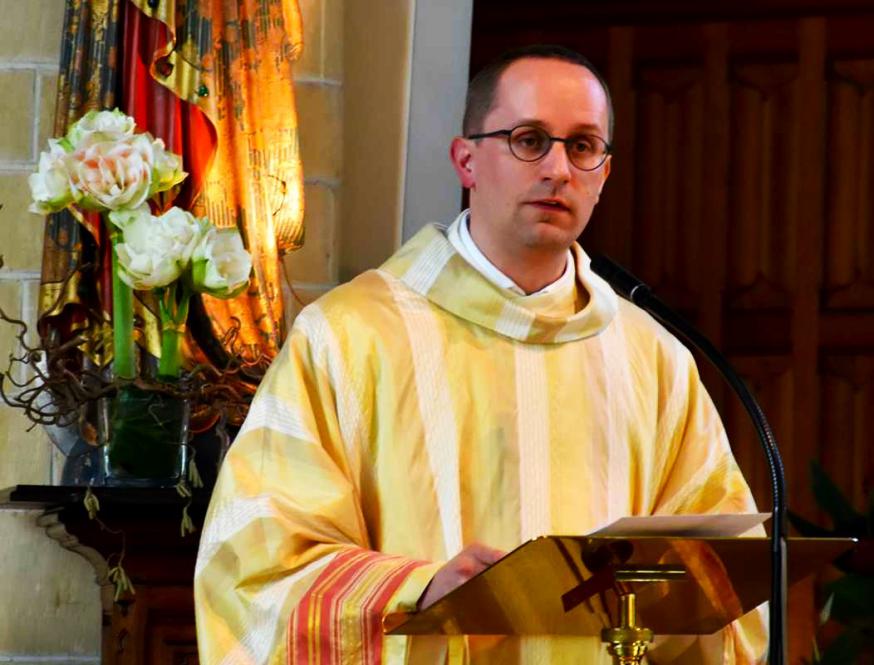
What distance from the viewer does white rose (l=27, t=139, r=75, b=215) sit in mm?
3549

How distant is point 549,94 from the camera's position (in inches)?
125

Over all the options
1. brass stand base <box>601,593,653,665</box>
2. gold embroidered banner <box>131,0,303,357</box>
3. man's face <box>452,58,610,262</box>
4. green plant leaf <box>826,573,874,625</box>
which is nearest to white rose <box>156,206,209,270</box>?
gold embroidered banner <box>131,0,303,357</box>

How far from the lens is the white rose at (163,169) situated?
142 inches

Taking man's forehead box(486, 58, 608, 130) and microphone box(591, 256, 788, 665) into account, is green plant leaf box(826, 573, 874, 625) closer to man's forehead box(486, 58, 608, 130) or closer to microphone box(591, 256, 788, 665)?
man's forehead box(486, 58, 608, 130)

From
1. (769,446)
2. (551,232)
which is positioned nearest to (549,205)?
(551,232)

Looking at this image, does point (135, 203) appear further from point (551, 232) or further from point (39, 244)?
point (551, 232)

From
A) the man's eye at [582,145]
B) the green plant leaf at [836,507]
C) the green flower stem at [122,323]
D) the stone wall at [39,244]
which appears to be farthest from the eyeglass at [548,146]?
the green plant leaf at [836,507]

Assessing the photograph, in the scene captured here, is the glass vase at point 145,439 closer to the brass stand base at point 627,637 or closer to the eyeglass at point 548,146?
the eyeglass at point 548,146

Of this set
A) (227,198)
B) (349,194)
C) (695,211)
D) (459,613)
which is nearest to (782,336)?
(695,211)

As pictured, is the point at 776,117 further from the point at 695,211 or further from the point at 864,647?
the point at 864,647

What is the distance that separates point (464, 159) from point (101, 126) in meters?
0.68

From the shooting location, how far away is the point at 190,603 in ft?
12.3

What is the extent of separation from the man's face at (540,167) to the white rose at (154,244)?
23.3 inches

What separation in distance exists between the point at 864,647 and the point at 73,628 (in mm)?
1939
